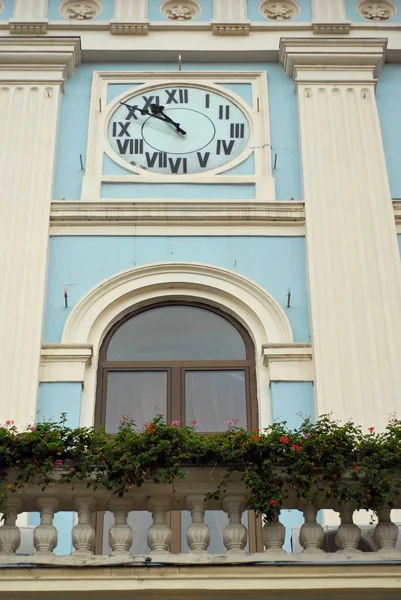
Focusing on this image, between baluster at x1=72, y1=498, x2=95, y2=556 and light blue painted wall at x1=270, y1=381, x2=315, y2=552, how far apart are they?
3164mm

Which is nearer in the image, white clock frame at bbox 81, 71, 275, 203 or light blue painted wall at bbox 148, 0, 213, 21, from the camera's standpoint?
white clock frame at bbox 81, 71, 275, 203

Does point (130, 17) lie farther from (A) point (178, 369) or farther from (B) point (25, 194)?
(A) point (178, 369)

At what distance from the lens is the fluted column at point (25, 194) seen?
1195cm

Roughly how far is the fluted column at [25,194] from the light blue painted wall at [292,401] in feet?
8.40

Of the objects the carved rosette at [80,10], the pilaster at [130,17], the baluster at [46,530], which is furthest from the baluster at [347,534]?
the carved rosette at [80,10]

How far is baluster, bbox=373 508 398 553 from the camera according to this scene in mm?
8852

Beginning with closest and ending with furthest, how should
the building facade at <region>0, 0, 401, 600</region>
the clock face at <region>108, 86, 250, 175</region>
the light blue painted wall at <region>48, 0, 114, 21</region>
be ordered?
the building facade at <region>0, 0, 401, 600</region> → the clock face at <region>108, 86, 250, 175</region> → the light blue painted wall at <region>48, 0, 114, 21</region>

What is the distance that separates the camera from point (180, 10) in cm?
1566

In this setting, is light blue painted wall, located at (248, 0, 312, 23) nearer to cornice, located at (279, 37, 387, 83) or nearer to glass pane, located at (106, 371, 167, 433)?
cornice, located at (279, 37, 387, 83)

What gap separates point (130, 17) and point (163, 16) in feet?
1.53

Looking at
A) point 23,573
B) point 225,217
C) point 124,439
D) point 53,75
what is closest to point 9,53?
point 53,75

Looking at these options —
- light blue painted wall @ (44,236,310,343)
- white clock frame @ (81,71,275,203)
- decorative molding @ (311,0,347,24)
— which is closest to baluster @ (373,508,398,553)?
light blue painted wall @ (44,236,310,343)

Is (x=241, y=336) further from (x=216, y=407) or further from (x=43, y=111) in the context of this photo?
(x=43, y=111)

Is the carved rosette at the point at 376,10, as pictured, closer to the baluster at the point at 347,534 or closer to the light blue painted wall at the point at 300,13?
the light blue painted wall at the point at 300,13
